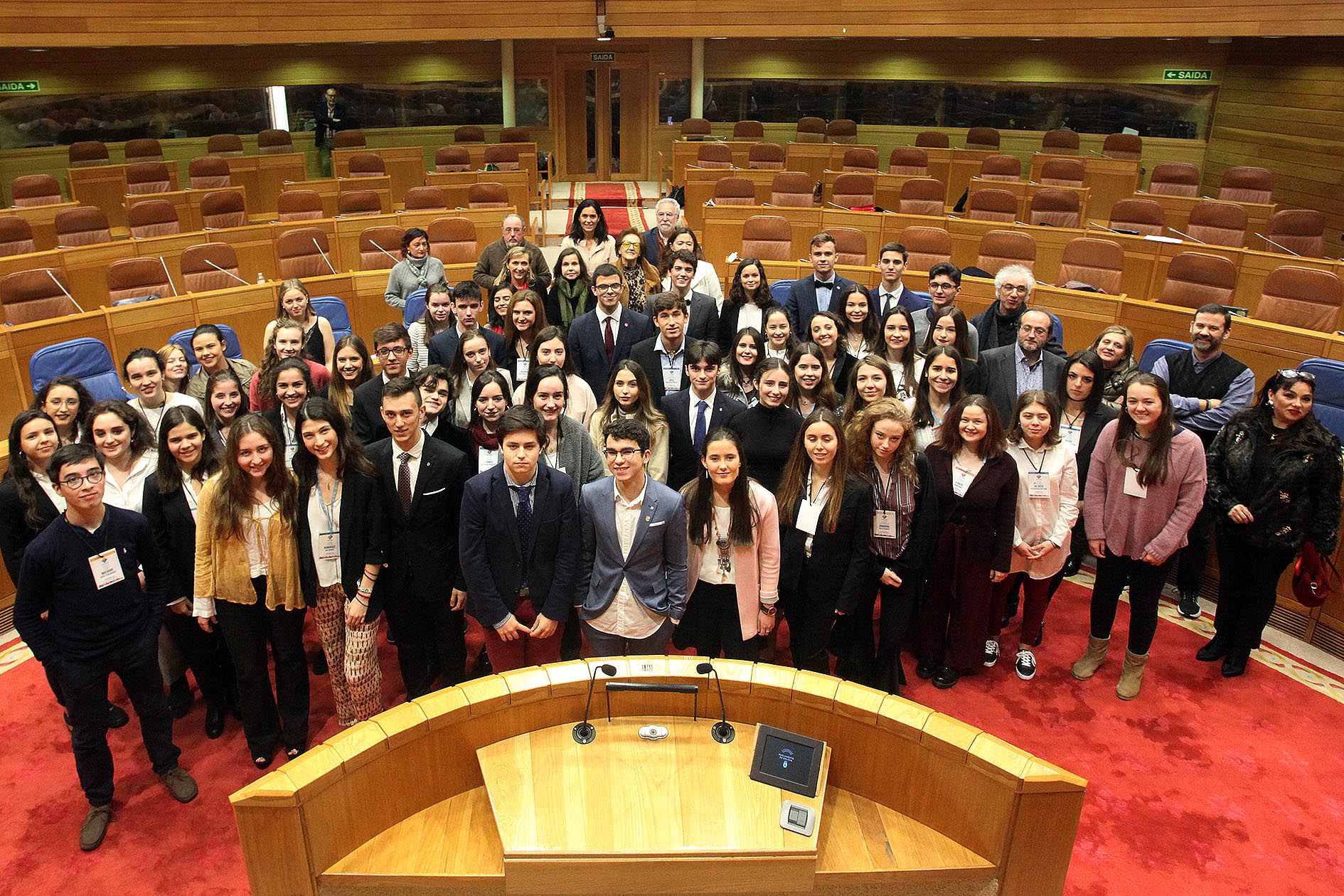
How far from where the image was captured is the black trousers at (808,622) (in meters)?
3.74

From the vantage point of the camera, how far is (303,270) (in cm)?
798

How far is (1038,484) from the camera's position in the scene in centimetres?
390

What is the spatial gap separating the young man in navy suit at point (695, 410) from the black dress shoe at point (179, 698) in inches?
91.1

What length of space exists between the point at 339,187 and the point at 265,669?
8721 mm

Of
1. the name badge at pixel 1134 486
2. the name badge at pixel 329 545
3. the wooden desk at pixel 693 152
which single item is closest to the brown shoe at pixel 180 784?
the name badge at pixel 329 545

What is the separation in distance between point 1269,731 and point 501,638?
3265mm

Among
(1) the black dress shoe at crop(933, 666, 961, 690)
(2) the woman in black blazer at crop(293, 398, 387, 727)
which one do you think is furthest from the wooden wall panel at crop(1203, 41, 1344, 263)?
(2) the woman in black blazer at crop(293, 398, 387, 727)

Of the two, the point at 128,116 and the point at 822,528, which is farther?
the point at 128,116

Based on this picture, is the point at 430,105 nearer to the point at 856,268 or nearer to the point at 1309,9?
the point at 856,268

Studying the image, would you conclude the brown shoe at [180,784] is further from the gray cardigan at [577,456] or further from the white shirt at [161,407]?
the gray cardigan at [577,456]

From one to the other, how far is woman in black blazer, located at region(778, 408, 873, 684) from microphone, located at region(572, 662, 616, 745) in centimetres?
129

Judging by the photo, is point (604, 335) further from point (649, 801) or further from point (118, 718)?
point (649, 801)

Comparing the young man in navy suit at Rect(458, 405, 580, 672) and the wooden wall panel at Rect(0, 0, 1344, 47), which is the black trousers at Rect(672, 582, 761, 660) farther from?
the wooden wall panel at Rect(0, 0, 1344, 47)

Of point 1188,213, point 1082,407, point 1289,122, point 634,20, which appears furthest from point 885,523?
point 1289,122
